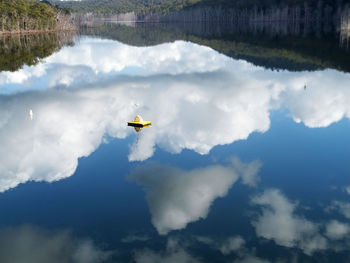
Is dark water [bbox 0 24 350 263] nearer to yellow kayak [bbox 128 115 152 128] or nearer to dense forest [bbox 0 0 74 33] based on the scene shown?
yellow kayak [bbox 128 115 152 128]

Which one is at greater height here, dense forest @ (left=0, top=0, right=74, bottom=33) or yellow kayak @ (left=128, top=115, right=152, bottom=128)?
dense forest @ (left=0, top=0, right=74, bottom=33)

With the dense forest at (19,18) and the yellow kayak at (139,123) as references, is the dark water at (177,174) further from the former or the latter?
the dense forest at (19,18)

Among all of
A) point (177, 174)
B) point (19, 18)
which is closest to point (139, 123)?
point (177, 174)

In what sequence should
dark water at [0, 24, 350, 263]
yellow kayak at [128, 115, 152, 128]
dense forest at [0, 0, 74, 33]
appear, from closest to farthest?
dark water at [0, 24, 350, 263]
yellow kayak at [128, 115, 152, 128]
dense forest at [0, 0, 74, 33]

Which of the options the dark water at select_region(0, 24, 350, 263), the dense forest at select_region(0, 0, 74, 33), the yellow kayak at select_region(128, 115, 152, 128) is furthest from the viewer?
the dense forest at select_region(0, 0, 74, 33)

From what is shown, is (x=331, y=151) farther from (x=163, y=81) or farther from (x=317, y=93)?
(x=163, y=81)

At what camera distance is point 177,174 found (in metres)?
23.4

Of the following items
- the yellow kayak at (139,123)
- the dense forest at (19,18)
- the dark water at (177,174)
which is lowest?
the dark water at (177,174)

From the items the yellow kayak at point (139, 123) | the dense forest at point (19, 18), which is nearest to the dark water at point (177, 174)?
the yellow kayak at point (139, 123)

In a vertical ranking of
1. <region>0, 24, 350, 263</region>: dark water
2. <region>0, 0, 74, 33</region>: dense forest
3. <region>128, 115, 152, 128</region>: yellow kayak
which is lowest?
<region>0, 24, 350, 263</region>: dark water

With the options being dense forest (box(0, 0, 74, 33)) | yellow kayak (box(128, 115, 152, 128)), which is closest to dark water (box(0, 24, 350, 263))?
yellow kayak (box(128, 115, 152, 128))

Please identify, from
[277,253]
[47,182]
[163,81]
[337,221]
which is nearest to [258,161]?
[337,221]

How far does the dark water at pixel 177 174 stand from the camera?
52.7 ft

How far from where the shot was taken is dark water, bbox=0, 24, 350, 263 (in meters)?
16.1
